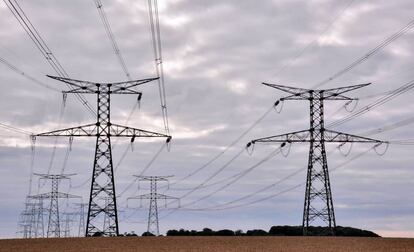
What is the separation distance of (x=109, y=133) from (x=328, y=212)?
2167 centimetres

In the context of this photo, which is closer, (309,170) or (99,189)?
(99,189)

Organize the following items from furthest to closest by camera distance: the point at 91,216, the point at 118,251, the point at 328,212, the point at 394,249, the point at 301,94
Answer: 1. the point at 301,94
2. the point at 328,212
3. the point at 91,216
4. the point at 394,249
5. the point at 118,251

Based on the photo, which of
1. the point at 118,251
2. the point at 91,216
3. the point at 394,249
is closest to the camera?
the point at 118,251

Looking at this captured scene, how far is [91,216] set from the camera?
56.4 metres

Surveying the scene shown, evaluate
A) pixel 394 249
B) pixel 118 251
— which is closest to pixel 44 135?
pixel 118 251

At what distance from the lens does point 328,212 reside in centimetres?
6053

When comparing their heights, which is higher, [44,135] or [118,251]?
[44,135]

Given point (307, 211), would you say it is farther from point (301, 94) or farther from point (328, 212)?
point (301, 94)

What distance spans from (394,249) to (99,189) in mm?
25024

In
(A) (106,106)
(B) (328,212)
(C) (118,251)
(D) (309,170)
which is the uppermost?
(A) (106,106)

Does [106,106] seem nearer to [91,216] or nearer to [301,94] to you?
[91,216]

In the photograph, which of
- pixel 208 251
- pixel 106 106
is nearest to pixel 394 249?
pixel 208 251

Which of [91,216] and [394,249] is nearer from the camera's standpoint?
[394,249]

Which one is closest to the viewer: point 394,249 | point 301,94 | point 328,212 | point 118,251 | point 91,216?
point 118,251
